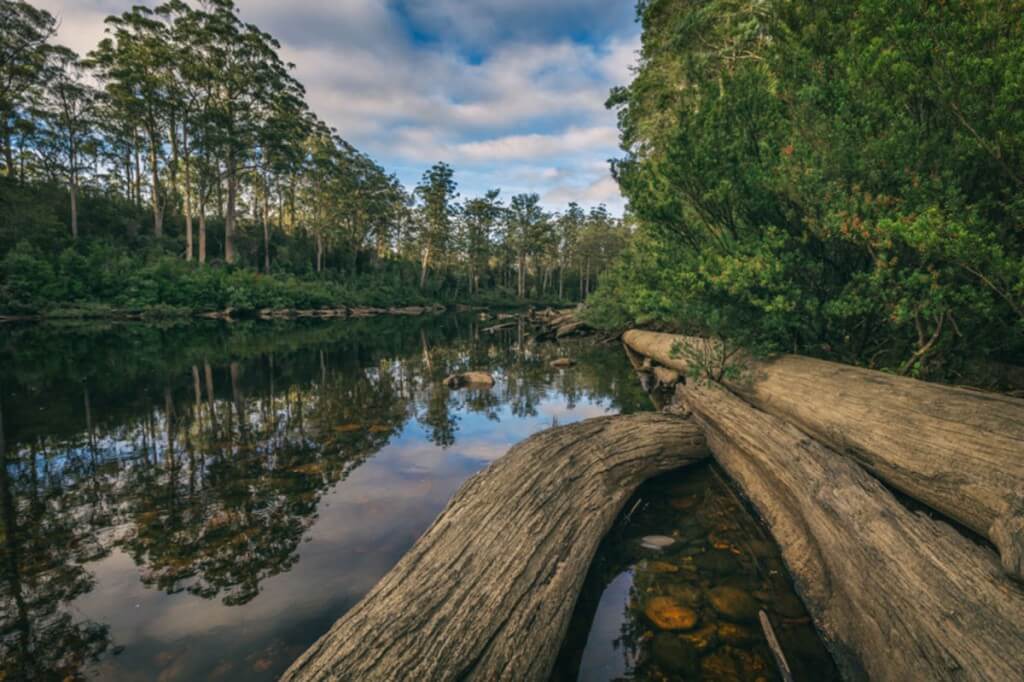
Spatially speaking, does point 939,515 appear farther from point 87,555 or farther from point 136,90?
point 136,90

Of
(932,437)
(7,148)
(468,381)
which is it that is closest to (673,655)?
(932,437)

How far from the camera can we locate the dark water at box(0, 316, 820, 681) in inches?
108

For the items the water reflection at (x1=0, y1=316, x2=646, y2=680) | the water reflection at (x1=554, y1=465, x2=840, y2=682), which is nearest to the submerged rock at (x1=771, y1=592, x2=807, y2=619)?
the water reflection at (x1=554, y1=465, x2=840, y2=682)

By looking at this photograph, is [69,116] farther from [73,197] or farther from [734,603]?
[734,603]

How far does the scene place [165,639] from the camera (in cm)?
273

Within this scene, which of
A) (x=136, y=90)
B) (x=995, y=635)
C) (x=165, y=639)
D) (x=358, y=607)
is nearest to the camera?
(x=995, y=635)

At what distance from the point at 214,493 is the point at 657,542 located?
187 inches

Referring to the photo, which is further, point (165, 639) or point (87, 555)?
point (87, 555)

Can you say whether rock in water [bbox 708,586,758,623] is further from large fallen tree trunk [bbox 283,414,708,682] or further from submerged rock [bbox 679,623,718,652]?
large fallen tree trunk [bbox 283,414,708,682]

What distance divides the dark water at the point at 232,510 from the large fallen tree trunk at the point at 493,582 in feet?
1.21

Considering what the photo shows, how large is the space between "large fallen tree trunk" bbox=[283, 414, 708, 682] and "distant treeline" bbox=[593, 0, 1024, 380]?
3073 millimetres

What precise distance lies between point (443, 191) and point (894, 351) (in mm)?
52418

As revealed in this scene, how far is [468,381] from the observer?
36.4 ft

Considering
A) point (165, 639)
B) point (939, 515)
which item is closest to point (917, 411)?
point (939, 515)
